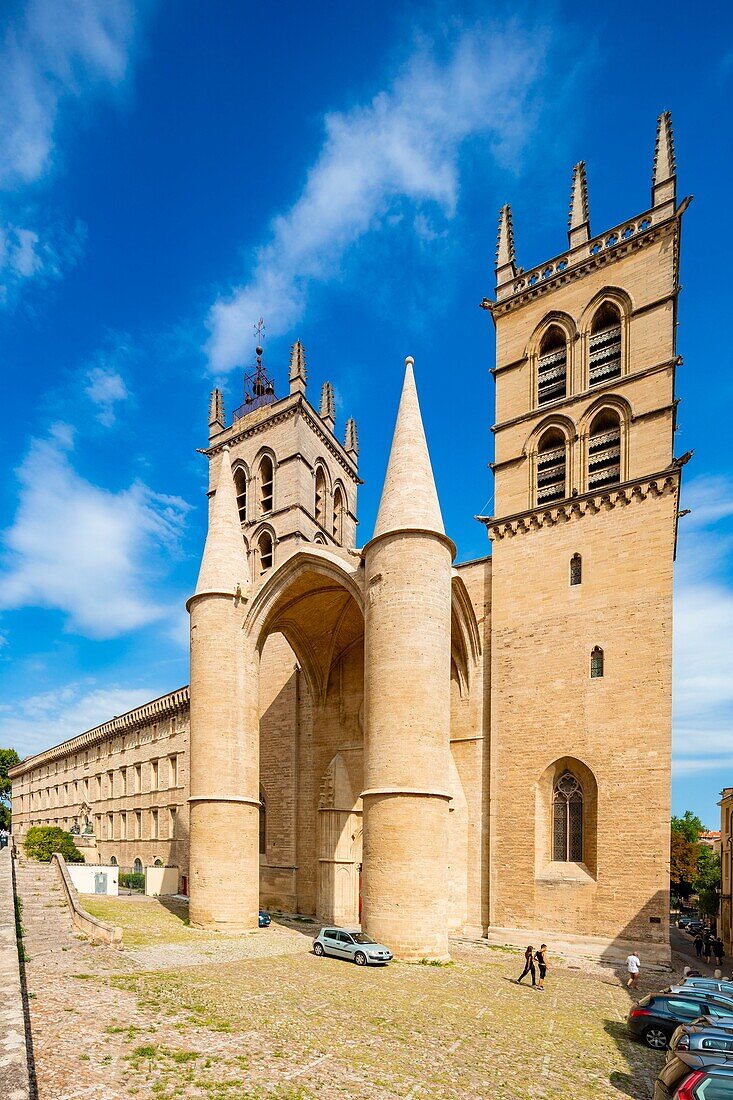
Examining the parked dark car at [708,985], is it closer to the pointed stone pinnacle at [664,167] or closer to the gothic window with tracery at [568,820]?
the gothic window with tracery at [568,820]

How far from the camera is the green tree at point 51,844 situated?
33938 mm

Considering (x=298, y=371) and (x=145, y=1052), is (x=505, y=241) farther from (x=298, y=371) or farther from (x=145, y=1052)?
(x=145, y=1052)

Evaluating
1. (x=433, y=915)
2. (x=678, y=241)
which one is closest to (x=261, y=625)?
(x=433, y=915)

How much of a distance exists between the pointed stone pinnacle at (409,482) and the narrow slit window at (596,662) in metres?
5.77

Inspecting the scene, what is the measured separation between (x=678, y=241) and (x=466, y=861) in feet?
66.0

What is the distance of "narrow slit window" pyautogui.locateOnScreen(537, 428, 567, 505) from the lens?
74.2 ft

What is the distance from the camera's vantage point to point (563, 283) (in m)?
23.8

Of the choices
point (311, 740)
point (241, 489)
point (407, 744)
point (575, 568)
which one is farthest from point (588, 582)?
point (241, 489)

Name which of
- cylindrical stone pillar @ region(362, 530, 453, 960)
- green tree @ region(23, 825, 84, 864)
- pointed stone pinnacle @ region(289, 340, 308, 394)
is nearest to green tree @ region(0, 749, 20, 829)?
green tree @ region(23, 825, 84, 864)

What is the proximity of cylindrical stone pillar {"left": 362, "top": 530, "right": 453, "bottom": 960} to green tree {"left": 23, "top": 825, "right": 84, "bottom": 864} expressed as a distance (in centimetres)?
2345

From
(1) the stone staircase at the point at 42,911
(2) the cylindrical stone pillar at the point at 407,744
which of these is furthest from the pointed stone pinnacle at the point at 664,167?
(1) the stone staircase at the point at 42,911

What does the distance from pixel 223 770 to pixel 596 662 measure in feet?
38.4

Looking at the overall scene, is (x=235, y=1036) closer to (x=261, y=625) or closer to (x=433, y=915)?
(x=433, y=915)

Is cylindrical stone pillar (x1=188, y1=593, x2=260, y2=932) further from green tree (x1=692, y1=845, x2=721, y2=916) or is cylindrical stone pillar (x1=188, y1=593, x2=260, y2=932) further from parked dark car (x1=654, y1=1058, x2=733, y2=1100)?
green tree (x1=692, y1=845, x2=721, y2=916)
